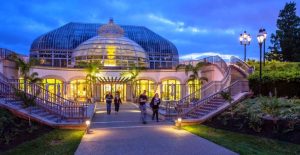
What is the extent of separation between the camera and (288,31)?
37.2 m

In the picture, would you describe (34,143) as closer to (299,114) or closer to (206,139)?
(206,139)

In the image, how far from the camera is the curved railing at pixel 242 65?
24266 millimetres

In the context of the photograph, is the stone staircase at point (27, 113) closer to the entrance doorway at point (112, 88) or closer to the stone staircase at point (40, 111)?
the stone staircase at point (40, 111)

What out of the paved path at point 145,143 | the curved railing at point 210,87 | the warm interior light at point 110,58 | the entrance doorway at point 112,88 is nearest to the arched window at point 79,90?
the entrance doorway at point 112,88

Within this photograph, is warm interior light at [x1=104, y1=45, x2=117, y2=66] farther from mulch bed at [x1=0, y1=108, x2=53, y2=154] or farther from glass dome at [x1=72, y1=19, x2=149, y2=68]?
mulch bed at [x1=0, y1=108, x2=53, y2=154]

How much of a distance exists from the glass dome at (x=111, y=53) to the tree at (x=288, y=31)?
18593 millimetres

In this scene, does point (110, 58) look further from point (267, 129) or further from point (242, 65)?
point (267, 129)

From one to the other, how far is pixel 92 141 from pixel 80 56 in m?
33.7

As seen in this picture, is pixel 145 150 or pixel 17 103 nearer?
pixel 145 150

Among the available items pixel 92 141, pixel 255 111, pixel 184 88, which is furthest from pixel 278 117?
pixel 184 88

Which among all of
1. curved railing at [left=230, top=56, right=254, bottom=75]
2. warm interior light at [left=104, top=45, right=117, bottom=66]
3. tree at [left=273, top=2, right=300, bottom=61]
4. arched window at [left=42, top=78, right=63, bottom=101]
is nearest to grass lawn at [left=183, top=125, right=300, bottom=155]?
curved railing at [left=230, top=56, right=254, bottom=75]

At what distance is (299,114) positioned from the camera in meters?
12.6

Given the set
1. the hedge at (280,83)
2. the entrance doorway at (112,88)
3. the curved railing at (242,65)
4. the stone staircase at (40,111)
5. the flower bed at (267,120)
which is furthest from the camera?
the entrance doorway at (112,88)

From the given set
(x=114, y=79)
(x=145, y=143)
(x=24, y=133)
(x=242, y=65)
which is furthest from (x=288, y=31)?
(x=24, y=133)
